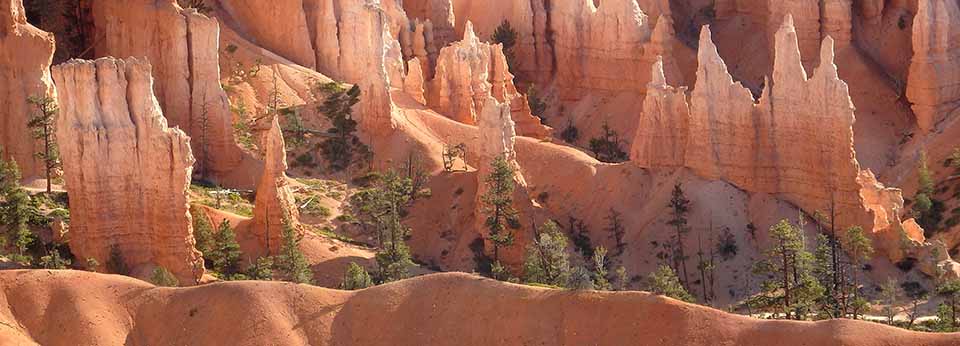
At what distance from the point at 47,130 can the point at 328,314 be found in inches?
627

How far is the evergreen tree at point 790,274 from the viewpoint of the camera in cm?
9450

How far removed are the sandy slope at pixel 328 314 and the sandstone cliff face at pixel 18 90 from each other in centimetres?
1121

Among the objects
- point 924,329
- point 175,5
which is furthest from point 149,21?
point 924,329

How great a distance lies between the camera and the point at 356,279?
3748 inches

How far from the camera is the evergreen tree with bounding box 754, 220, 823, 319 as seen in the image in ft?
310

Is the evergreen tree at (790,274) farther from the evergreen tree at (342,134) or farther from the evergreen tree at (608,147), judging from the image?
the evergreen tree at (608,147)

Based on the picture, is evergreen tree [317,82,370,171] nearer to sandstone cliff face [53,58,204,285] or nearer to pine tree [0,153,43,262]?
sandstone cliff face [53,58,204,285]

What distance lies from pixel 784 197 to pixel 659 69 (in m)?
6.94

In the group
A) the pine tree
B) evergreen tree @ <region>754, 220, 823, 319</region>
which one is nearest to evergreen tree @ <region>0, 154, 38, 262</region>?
the pine tree

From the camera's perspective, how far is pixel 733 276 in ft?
338

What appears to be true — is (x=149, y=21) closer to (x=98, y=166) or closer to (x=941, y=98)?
(x=98, y=166)

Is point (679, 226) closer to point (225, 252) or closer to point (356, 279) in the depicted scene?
point (356, 279)

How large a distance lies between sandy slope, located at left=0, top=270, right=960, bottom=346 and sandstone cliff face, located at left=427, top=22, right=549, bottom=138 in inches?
1188

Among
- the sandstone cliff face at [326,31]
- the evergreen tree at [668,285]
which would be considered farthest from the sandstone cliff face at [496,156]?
the sandstone cliff face at [326,31]
